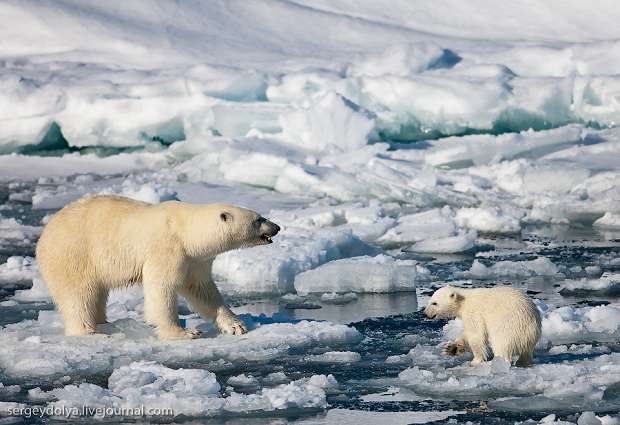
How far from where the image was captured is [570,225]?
10719 mm

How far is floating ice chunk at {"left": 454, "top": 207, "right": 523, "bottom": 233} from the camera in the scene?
1037 centimetres

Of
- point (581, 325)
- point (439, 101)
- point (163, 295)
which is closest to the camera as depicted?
point (163, 295)

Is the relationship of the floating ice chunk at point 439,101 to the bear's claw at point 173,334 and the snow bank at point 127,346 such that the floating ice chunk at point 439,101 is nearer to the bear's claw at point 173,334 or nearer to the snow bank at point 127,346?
the snow bank at point 127,346

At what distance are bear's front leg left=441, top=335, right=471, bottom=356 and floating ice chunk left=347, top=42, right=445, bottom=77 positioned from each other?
406 inches

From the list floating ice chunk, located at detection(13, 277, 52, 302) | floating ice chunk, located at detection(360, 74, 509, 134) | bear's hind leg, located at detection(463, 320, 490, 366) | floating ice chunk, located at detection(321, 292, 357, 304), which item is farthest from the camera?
floating ice chunk, located at detection(360, 74, 509, 134)

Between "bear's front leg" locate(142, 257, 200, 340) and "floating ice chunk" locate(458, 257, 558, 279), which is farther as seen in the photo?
"floating ice chunk" locate(458, 257, 558, 279)

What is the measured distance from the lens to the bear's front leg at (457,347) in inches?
221

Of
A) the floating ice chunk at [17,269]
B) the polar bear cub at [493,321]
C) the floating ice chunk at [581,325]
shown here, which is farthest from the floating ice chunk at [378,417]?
the floating ice chunk at [17,269]

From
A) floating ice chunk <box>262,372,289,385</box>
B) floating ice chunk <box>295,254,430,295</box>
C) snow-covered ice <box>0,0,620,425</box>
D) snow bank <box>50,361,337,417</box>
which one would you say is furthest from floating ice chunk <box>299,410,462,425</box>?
floating ice chunk <box>295,254,430,295</box>

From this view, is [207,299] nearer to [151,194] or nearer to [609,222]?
[151,194]

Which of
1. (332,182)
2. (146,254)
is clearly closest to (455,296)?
(146,254)

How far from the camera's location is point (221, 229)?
19.1ft

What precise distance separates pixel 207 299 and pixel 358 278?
199 centimetres

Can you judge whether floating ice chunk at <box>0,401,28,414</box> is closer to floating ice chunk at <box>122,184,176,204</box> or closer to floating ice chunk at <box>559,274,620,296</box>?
floating ice chunk at <box>559,274,620,296</box>
